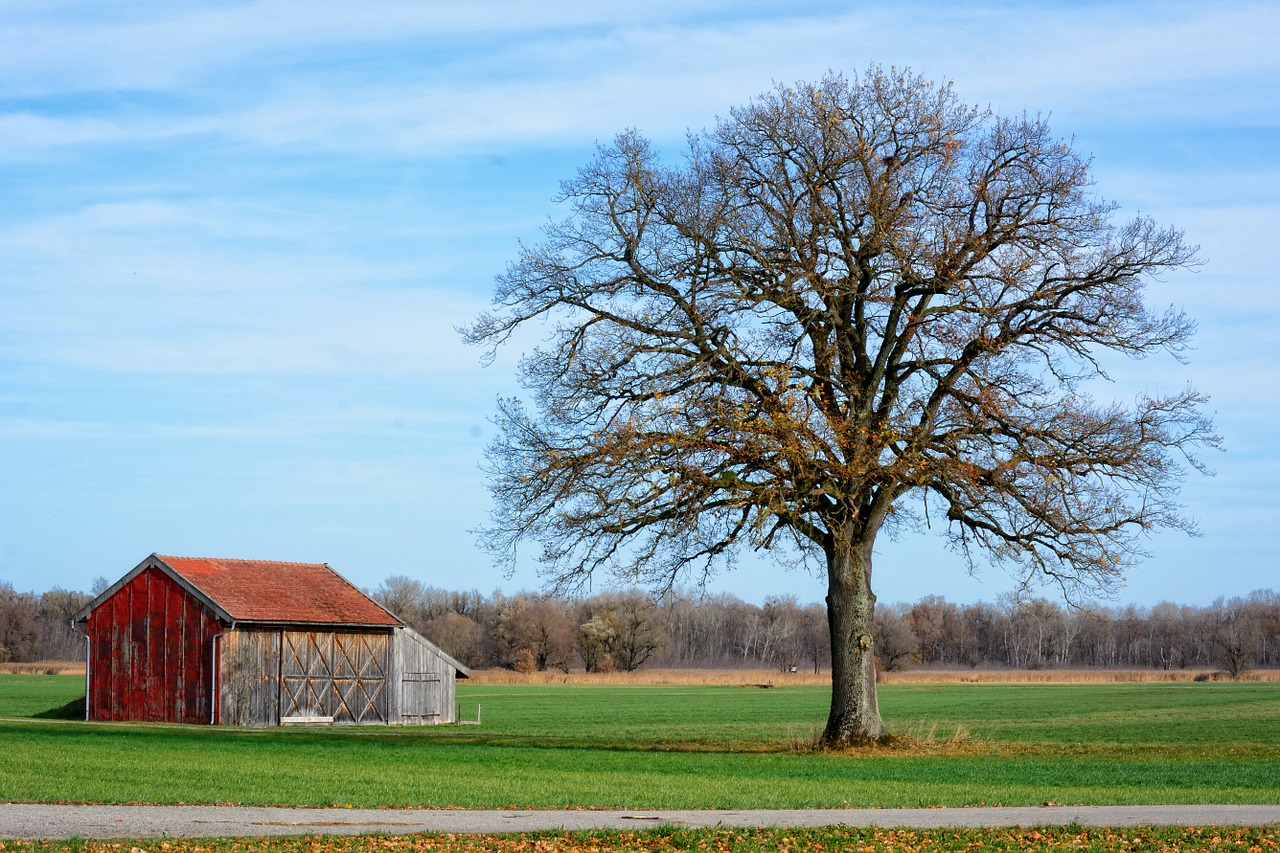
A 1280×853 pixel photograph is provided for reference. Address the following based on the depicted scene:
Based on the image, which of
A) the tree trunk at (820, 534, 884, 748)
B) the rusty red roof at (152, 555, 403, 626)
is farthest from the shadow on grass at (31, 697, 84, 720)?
the tree trunk at (820, 534, 884, 748)

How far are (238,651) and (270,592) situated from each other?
3.20 meters

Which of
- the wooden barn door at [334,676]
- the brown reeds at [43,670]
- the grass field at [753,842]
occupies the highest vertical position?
the grass field at [753,842]

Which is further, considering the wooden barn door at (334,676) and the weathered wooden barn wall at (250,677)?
the wooden barn door at (334,676)

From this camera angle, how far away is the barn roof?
152ft

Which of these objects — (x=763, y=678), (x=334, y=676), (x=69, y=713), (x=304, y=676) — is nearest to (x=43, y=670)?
(x=763, y=678)

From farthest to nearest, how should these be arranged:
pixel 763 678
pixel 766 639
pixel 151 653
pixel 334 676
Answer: pixel 766 639 < pixel 763 678 < pixel 334 676 < pixel 151 653

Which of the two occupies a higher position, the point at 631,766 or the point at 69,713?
the point at 631,766

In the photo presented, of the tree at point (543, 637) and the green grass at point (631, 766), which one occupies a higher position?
the green grass at point (631, 766)

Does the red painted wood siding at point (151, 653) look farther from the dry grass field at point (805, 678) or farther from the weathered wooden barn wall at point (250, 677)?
the dry grass field at point (805, 678)

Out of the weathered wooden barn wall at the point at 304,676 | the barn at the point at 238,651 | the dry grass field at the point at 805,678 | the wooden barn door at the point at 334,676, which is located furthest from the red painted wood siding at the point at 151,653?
the dry grass field at the point at 805,678

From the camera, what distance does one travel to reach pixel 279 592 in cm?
4900

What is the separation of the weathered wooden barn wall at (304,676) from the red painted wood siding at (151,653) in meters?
0.95

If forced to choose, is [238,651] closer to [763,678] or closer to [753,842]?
[753,842]

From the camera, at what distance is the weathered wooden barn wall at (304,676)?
150 feet
